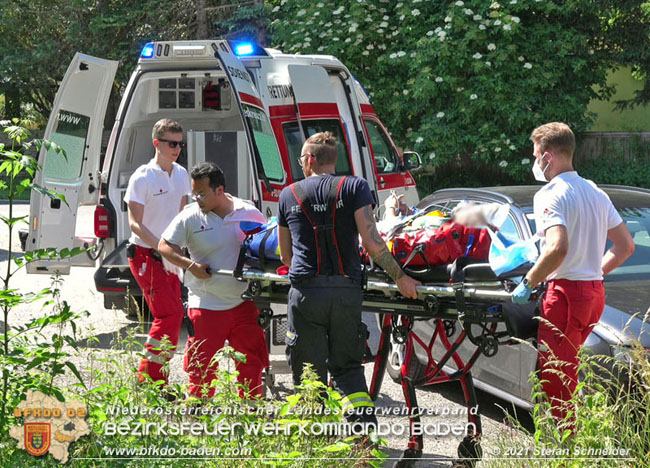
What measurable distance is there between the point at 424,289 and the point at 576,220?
871 millimetres

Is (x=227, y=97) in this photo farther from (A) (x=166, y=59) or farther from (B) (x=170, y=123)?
(B) (x=170, y=123)

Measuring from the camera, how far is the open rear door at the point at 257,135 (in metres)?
7.99

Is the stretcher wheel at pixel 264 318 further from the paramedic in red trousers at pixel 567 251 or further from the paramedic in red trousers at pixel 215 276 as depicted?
the paramedic in red trousers at pixel 567 251

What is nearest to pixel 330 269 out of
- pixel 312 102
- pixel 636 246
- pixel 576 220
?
pixel 576 220

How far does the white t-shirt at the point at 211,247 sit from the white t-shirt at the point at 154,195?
0.90m

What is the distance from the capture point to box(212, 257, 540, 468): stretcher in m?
4.45

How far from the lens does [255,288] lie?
5.36 meters

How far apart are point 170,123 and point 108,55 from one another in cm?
2045

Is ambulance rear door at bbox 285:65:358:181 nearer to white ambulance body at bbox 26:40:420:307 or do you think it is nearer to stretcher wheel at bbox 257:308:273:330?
white ambulance body at bbox 26:40:420:307

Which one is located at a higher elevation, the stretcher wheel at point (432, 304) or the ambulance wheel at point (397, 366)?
the stretcher wheel at point (432, 304)

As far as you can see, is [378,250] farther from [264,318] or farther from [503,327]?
[503,327]

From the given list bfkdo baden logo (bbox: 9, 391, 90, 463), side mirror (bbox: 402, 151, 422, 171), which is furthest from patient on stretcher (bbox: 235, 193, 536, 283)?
side mirror (bbox: 402, 151, 422, 171)

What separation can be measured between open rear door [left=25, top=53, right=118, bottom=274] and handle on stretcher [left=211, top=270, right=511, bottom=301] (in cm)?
398

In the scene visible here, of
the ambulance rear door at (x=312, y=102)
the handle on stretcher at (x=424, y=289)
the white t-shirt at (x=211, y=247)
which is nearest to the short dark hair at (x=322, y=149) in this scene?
the handle on stretcher at (x=424, y=289)
